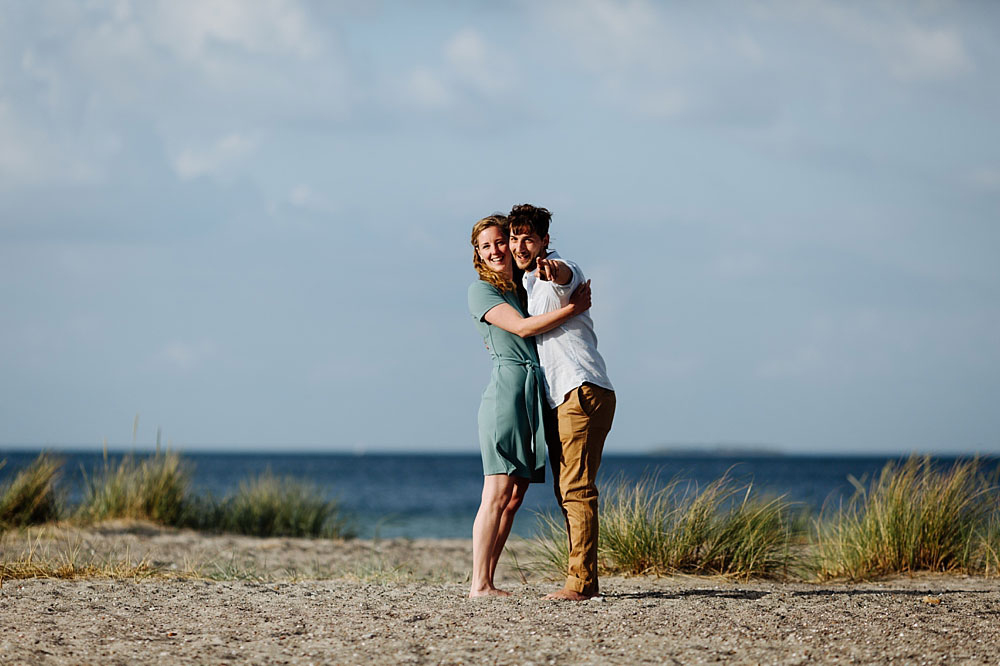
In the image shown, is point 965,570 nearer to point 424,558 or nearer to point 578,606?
point 578,606

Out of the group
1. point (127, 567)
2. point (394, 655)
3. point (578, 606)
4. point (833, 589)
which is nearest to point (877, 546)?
point (833, 589)

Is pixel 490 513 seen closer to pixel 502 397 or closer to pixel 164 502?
pixel 502 397

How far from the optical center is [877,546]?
23.4 feet

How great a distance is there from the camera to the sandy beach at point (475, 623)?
4.00 metres

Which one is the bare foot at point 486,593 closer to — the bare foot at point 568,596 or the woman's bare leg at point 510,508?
the woman's bare leg at point 510,508

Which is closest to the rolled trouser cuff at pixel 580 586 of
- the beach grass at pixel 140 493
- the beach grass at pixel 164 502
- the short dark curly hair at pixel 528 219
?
the short dark curly hair at pixel 528 219

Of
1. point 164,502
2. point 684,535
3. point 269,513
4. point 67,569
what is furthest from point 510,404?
point 269,513

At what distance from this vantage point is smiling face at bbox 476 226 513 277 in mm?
4855

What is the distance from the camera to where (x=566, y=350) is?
473 cm

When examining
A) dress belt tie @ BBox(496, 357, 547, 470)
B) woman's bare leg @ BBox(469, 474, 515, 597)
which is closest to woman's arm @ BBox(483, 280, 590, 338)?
dress belt tie @ BBox(496, 357, 547, 470)

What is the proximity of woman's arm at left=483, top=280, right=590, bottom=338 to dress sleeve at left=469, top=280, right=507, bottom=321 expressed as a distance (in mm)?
28

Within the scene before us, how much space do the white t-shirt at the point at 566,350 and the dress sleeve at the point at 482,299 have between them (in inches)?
6.5

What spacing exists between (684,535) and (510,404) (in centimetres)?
246

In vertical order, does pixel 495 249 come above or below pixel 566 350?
above
